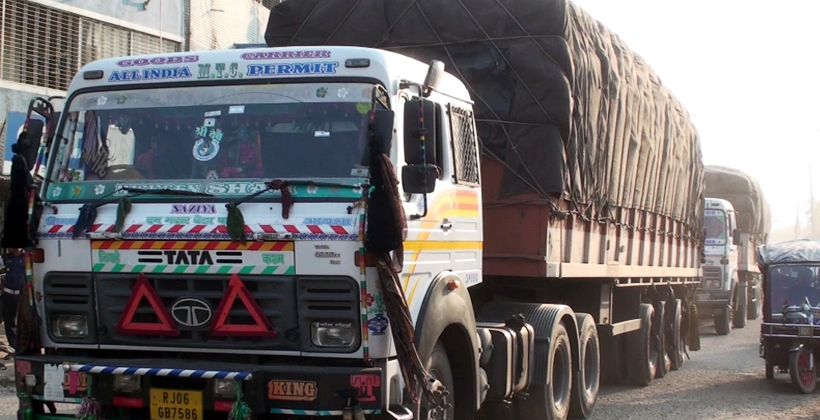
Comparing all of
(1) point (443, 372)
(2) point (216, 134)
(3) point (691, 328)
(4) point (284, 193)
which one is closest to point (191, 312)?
(4) point (284, 193)

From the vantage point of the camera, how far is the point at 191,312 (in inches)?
214

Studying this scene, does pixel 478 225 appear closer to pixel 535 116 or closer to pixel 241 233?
pixel 535 116

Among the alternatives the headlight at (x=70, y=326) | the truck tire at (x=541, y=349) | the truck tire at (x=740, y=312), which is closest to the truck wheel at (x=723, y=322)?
the truck tire at (x=740, y=312)

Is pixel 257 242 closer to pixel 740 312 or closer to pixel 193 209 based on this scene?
pixel 193 209

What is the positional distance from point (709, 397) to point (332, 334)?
7451mm

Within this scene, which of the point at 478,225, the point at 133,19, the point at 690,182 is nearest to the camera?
the point at 478,225

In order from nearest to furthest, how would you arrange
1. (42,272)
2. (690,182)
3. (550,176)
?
(42,272) → (550,176) → (690,182)

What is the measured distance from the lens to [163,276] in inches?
214

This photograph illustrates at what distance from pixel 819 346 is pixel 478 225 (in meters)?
6.77

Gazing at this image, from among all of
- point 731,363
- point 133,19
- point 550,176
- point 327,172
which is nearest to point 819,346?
point 731,363

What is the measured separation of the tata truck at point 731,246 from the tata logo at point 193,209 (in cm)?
1532

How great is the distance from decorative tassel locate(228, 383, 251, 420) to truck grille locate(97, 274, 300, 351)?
11.8 inches

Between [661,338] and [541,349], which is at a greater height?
[541,349]

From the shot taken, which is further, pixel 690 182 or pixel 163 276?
pixel 690 182
